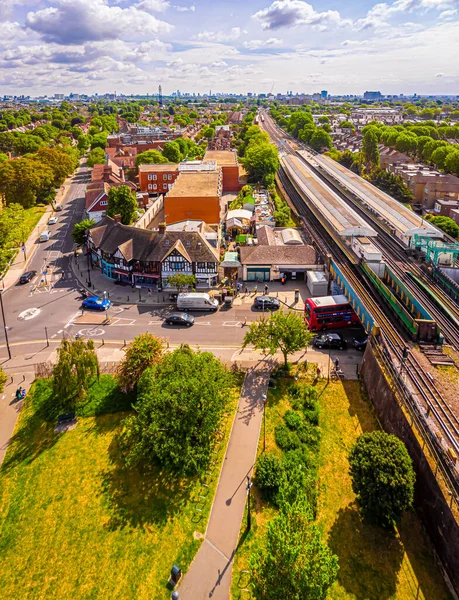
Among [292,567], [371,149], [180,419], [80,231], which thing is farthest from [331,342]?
[371,149]

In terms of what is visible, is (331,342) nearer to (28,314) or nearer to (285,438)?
(285,438)

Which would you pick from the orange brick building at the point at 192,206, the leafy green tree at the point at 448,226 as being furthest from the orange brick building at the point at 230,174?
the leafy green tree at the point at 448,226

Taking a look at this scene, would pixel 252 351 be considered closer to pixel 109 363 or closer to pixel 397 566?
pixel 109 363

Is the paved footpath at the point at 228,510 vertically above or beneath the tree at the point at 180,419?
beneath

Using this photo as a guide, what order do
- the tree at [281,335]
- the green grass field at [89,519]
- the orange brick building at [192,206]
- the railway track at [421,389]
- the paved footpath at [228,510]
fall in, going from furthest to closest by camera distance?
the orange brick building at [192,206]
the tree at [281,335]
the railway track at [421,389]
the green grass field at [89,519]
the paved footpath at [228,510]

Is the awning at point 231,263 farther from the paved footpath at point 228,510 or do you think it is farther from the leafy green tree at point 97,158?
the leafy green tree at point 97,158

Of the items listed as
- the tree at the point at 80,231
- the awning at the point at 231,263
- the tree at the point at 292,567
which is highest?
the tree at the point at 80,231

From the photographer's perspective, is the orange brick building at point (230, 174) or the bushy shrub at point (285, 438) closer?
the bushy shrub at point (285, 438)

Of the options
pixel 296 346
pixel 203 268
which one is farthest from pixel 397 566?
pixel 203 268
